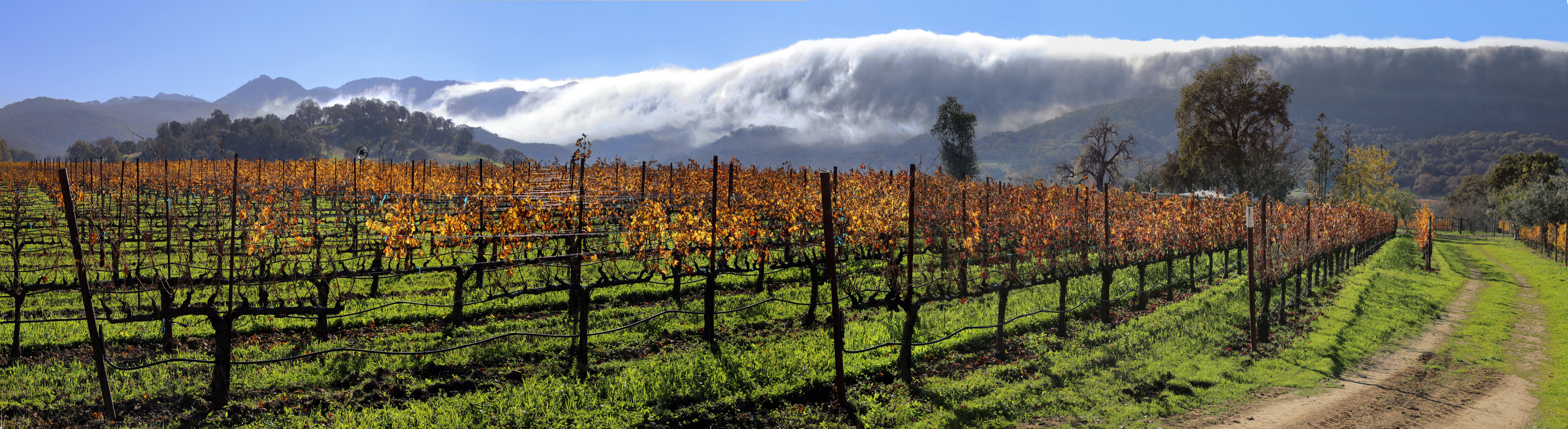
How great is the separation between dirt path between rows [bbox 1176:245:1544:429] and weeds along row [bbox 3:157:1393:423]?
2.74m

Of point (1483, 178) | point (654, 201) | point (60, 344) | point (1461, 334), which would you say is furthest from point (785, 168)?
point (1483, 178)

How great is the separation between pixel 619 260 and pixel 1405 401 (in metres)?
12.7

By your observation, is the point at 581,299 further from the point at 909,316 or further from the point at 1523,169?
the point at 1523,169

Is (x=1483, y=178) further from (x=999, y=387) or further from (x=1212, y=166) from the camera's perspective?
(x=999, y=387)

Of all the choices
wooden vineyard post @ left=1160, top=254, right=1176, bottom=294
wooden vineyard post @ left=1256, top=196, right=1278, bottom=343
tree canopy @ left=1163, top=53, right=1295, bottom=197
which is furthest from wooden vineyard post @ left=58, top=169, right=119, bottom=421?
tree canopy @ left=1163, top=53, right=1295, bottom=197

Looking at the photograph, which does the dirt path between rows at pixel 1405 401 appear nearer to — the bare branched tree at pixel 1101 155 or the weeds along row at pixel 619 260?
the weeds along row at pixel 619 260

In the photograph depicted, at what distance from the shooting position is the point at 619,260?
44.5 feet

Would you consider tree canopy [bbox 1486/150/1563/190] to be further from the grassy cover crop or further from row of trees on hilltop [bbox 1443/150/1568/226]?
the grassy cover crop

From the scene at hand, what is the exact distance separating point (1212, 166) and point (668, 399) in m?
54.8

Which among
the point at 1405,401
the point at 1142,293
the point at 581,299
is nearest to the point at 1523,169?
the point at 1142,293

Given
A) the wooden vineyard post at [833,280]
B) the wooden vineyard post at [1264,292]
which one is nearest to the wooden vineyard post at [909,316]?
the wooden vineyard post at [833,280]

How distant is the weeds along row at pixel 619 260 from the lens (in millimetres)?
10172

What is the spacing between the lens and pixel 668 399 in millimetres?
8656

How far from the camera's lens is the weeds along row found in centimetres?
1017
